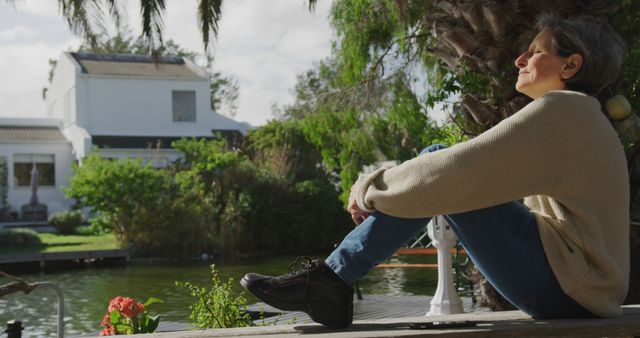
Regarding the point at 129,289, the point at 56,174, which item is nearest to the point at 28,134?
the point at 56,174

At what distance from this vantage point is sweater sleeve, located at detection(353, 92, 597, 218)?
257 centimetres

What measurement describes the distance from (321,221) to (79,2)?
19894 millimetres

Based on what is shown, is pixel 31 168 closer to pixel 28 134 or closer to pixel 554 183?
pixel 28 134

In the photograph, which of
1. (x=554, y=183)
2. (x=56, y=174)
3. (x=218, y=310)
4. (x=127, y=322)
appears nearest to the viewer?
(x=554, y=183)

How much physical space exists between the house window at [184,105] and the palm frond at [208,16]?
26864 millimetres

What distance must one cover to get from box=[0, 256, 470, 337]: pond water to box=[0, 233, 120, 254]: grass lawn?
1.98 metres

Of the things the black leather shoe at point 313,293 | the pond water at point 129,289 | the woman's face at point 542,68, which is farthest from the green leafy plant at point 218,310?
the pond water at point 129,289

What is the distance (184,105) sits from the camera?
115 feet

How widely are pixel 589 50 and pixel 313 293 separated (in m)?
1.14

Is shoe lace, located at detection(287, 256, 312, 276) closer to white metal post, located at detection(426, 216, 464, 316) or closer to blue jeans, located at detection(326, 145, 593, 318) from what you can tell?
blue jeans, located at detection(326, 145, 593, 318)

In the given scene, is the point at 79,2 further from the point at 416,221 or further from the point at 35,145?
the point at 35,145

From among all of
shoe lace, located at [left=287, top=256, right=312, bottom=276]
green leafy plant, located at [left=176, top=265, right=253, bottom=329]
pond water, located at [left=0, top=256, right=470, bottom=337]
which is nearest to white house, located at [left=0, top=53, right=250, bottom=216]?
pond water, located at [left=0, top=256, right=470, bottom=337]

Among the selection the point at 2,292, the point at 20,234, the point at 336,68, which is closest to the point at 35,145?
the point at 20,234

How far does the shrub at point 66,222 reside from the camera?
28328 millimetres
